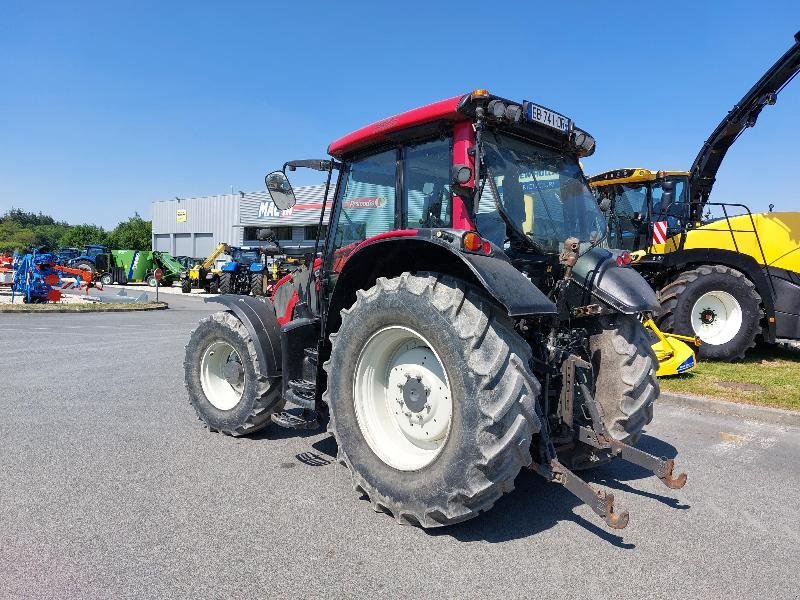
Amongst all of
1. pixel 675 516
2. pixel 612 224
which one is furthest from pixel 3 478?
pixel 612 224

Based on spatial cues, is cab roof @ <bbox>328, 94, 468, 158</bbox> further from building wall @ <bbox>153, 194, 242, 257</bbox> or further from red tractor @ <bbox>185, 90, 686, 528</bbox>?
building wall @ <bbox>153, 194, 242, 257</bbox>

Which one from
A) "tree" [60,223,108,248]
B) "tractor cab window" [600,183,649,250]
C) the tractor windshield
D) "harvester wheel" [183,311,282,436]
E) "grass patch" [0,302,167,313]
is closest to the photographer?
the tractor windshield

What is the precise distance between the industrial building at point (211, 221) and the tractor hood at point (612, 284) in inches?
1214

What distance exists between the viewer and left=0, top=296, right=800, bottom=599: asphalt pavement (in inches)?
104

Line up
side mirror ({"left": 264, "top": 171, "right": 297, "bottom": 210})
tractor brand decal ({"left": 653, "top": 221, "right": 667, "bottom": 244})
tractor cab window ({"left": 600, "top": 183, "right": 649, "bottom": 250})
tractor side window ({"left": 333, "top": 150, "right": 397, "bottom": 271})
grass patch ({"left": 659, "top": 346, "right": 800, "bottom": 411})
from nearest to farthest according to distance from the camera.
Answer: tractor side window ({"left": 333, "top": 150, "right": 397, "bottom": 271}) < side mirror ({"left": 264, "top": 171, "right": 297, "bottom": 210}) < grass patch ({"left": 659, "top": 346, "right": 800, "bottom": 411}) < tractor brand decal ({"left": 653, "top": 221, "right": 667, "bottom": 244}) < tractor cab window ({"left": 600, "top": 183, "right": 649, "bottom": 250})

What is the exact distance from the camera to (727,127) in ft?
34.5

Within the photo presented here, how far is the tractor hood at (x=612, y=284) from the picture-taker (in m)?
3.54

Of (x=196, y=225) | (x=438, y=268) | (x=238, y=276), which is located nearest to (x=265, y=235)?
(x=438, y=268)

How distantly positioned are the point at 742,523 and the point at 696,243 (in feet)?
22.6

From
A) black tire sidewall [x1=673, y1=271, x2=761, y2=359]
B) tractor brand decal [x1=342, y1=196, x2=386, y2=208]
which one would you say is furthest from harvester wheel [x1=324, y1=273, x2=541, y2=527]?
black tire sidewall [x1=673, y1=271, x2=761, y2=359]

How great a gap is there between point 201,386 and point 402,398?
2346 mm

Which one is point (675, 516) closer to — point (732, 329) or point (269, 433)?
point (269, 433)

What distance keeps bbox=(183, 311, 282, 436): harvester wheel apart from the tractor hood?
249 centimetres

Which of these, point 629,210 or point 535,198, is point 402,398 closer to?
point 535,198
